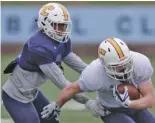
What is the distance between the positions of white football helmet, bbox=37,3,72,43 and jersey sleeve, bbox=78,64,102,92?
52 cm

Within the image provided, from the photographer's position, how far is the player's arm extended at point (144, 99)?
A: 6449 mm

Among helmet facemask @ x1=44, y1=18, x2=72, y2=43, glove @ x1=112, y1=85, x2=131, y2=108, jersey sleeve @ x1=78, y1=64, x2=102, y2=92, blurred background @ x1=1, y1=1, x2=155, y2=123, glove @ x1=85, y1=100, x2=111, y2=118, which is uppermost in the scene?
helmet facemask @ x1=44, y1=18, x2=72, y2=43

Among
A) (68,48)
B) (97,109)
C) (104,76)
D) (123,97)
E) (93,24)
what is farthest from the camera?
(93,24)

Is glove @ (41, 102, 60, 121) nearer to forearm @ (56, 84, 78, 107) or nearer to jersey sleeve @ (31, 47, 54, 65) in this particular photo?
forearm @ (56, 84, 78, 107)

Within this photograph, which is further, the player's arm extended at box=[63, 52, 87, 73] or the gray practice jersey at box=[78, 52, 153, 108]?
the player's arm extended at box=[63, 52, 87, 73]

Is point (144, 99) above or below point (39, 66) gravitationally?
below

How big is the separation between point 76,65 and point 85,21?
7.39 meters

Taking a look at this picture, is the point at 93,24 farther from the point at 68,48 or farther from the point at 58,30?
the point at 58,30

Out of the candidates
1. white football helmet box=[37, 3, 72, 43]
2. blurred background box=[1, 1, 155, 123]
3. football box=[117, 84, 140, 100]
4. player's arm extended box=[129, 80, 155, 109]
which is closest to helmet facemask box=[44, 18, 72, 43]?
white football helmet box=[37, 3, 72, 43]

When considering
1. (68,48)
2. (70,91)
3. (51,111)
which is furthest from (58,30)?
(51,111)

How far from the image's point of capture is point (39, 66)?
6812 millimetres

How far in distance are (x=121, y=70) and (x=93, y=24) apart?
8.26 metres

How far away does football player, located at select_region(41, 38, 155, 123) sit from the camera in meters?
6.44

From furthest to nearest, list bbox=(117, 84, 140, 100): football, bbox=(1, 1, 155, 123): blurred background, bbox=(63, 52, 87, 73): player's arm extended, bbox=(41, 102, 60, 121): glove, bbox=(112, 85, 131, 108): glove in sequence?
bbox=(1, 1, 155, 123): blurred background
bbox=(63, 52, 87, 73): player's arm extended
bbox=(41, 102, 60, 121): glove
bbox=(117, 84, 140, 100): football
bbox=(112, 85, 131, 108): glove
